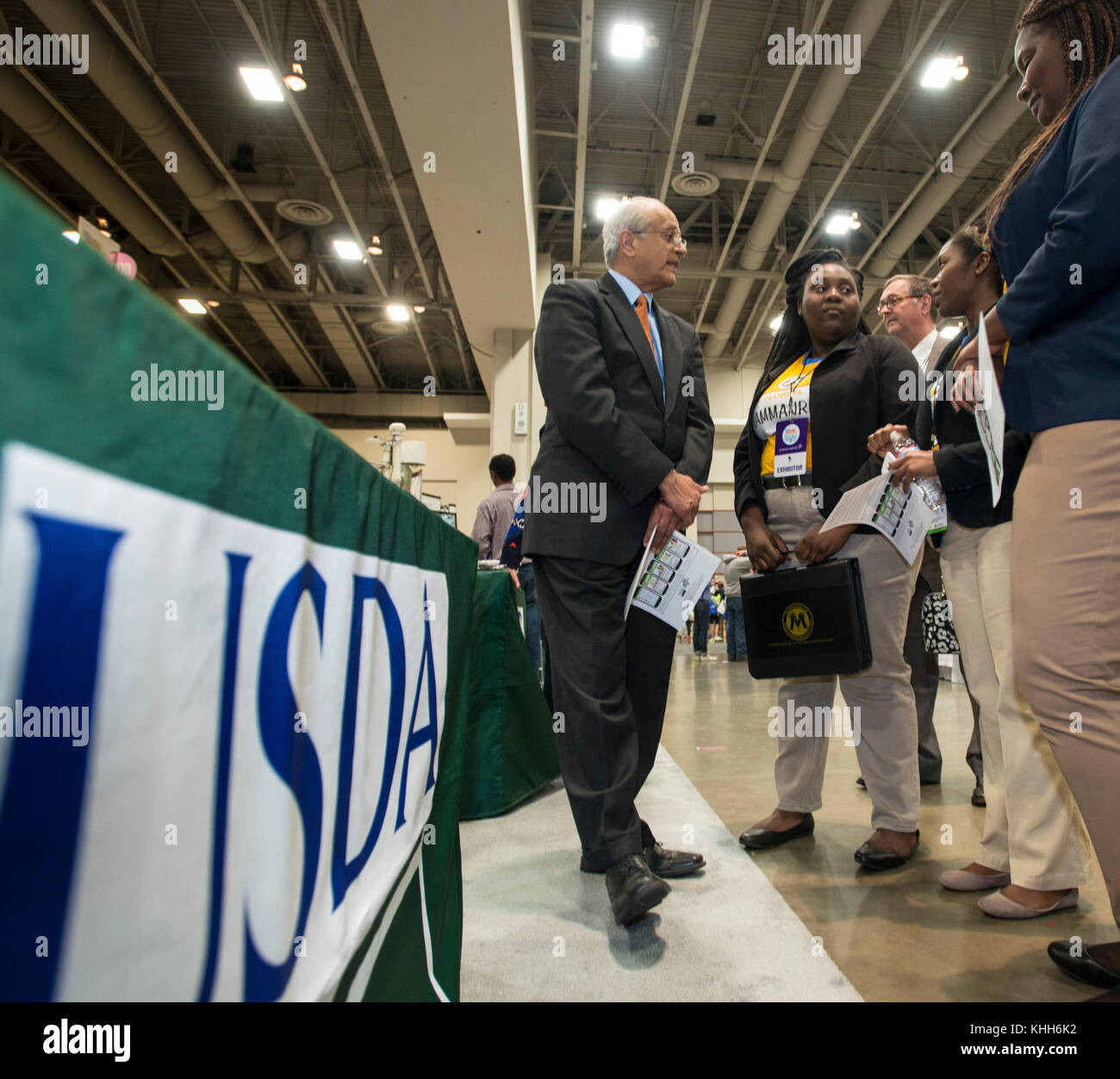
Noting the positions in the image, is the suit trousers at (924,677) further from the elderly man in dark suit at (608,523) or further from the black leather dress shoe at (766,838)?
the elderly man in dark suit at (608,523)

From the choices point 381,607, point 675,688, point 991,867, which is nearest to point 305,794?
point 381,607

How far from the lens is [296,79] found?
5.30m

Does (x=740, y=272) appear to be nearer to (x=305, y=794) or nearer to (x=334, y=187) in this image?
(x=334, y=187)

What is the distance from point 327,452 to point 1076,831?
4.80 ft

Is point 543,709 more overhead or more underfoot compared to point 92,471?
more underfoot

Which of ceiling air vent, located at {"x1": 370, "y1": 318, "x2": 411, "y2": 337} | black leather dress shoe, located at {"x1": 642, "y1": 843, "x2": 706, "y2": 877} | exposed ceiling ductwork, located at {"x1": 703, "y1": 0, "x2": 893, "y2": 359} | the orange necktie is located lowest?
black leather dress shoe, located at {"x1": 642, "y1": 843, "x2": 706, "y2": 877}

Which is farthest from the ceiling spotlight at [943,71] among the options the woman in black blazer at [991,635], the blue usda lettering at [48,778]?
the blue usda lettering at [48,778]

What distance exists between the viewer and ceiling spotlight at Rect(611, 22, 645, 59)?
4.70 m

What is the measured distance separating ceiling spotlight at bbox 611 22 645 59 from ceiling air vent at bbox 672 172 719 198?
1.59 m

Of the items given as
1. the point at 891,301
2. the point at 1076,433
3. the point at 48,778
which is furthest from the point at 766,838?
the point at 891,301

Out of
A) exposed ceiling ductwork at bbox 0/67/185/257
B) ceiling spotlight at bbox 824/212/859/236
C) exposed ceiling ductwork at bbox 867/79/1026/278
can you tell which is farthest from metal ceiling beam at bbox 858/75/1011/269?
exposed ceiling ductwork at bbox 0/67/185/257

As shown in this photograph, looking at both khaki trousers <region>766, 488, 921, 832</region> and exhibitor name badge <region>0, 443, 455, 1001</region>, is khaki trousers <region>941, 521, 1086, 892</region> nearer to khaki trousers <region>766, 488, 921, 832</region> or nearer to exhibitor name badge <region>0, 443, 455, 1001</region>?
khaki trousers <region>766, 488, 921, 832</region>

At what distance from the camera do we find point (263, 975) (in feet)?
1.49

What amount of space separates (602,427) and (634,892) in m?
0.81
